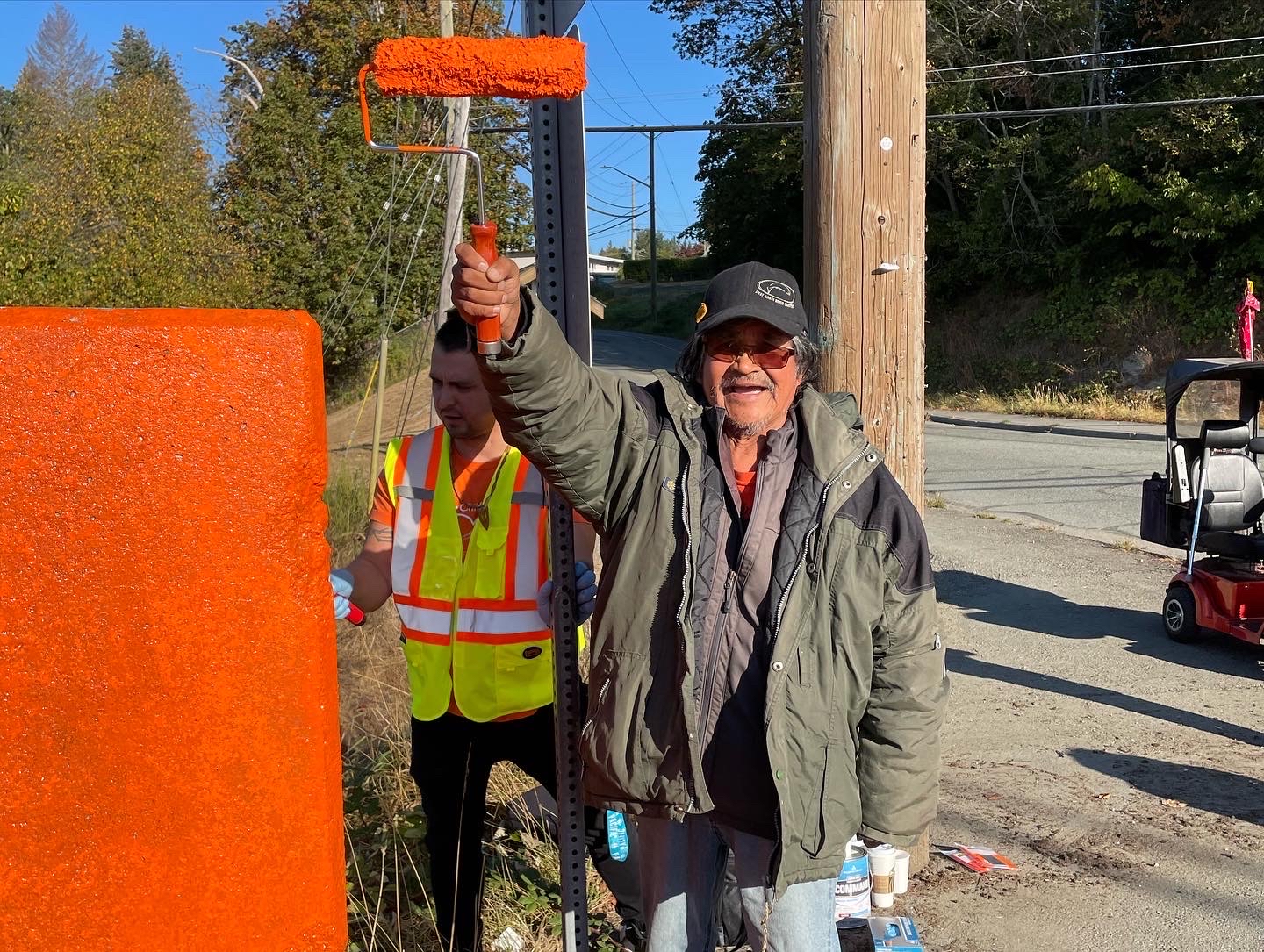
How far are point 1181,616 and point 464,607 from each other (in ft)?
18.2

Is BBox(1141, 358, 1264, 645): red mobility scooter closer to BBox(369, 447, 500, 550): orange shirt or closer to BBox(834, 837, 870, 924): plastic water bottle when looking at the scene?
BBox(834, 837, 870, 924): plastic water bottle

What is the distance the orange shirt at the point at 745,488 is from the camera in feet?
8.15

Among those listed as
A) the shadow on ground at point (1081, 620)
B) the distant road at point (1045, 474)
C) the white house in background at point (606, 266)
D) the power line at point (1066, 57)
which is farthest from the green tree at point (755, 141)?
the white house in background at point (606, 266)

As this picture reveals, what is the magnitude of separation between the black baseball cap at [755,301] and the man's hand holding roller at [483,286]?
25.9 inches

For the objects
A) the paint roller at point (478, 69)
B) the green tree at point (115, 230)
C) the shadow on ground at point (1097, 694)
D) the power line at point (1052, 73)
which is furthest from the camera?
the power line at point (1052, 73)

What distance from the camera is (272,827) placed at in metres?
1.76

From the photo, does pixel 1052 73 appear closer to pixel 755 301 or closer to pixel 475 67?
pixel 755 301

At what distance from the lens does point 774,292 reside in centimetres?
254

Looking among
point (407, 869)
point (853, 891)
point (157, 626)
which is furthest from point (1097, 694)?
point (157, 626)

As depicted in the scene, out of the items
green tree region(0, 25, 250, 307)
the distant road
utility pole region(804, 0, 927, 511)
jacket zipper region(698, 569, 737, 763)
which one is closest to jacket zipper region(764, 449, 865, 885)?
jacket zipper region(698, 569, 737, 763)

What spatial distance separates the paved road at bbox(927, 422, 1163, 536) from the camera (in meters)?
11.7

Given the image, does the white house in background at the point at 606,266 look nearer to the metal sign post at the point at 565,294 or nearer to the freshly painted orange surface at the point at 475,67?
the metal sign post at the point at 565,294

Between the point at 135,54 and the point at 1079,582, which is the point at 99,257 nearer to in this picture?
the point at 1079,582

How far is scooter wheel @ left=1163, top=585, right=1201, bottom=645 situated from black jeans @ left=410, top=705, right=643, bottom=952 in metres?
5.10
